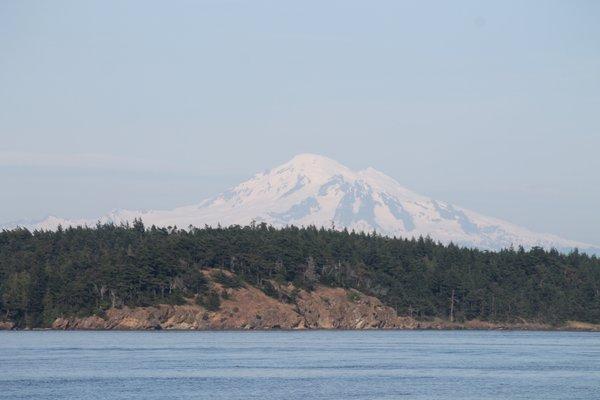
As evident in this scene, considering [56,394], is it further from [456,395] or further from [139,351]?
[139,351]

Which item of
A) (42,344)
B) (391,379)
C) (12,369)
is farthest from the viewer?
(42,344)

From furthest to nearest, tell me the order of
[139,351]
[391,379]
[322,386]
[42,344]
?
[42,344] → [139,351] → [391,379] → [322,386]

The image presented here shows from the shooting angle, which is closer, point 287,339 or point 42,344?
point 42,344

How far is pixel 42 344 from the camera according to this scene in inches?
6845

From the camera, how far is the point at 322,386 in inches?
4412

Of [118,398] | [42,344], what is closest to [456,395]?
[118,398]

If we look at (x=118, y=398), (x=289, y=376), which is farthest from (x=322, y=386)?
(x=118, y=398)

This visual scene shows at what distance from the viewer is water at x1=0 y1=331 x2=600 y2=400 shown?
352 ft

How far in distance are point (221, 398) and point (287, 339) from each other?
297 feet

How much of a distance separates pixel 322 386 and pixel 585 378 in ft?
97.6

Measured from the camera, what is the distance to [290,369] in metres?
130

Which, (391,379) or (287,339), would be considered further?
(287,339)

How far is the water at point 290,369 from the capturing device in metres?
107

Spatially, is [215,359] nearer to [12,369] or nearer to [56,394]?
[12,369]
